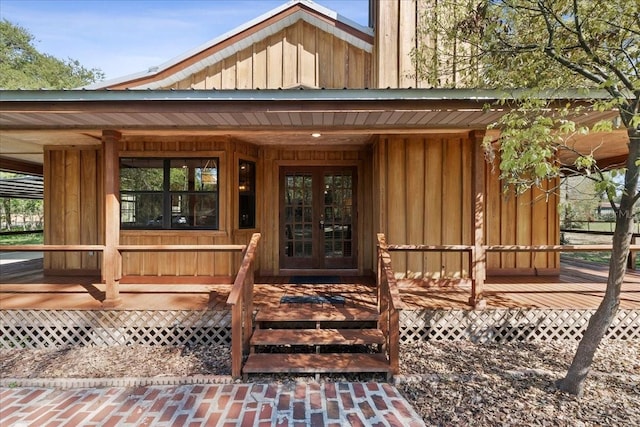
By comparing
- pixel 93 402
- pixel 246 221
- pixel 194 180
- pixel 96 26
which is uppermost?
pixel 96 26

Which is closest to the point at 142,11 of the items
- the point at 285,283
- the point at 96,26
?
the point at 96,26

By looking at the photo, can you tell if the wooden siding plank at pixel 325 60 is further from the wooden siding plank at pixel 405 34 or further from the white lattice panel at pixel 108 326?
the white lattice panel at pixel 108 326

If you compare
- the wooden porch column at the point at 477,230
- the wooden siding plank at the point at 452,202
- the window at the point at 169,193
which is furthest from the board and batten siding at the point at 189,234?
the wooden porch column at the point at 477,230

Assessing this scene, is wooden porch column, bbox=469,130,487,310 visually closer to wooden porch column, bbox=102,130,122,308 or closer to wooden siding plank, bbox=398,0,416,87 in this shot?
wooden siding plank, bbox=398,0,416,87

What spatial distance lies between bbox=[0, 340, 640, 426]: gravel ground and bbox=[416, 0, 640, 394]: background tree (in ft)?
1.00

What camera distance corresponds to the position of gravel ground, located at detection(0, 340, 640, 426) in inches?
111

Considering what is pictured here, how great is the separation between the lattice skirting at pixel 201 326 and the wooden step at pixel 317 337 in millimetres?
601

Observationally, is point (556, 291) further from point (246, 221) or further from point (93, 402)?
point (93, 402)

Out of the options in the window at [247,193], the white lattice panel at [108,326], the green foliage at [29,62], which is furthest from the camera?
the green foliage at [29,62]

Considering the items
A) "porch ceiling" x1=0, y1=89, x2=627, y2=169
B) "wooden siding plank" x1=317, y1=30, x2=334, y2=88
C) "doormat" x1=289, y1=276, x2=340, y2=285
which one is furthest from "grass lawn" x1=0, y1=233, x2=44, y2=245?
"wooden siding plank" x1=317, y1=30, x2=334, y2=88

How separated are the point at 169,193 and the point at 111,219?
139cm

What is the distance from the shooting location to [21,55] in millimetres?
25984

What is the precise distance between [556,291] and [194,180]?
5.76 m

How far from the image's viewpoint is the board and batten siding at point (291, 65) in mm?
6246
